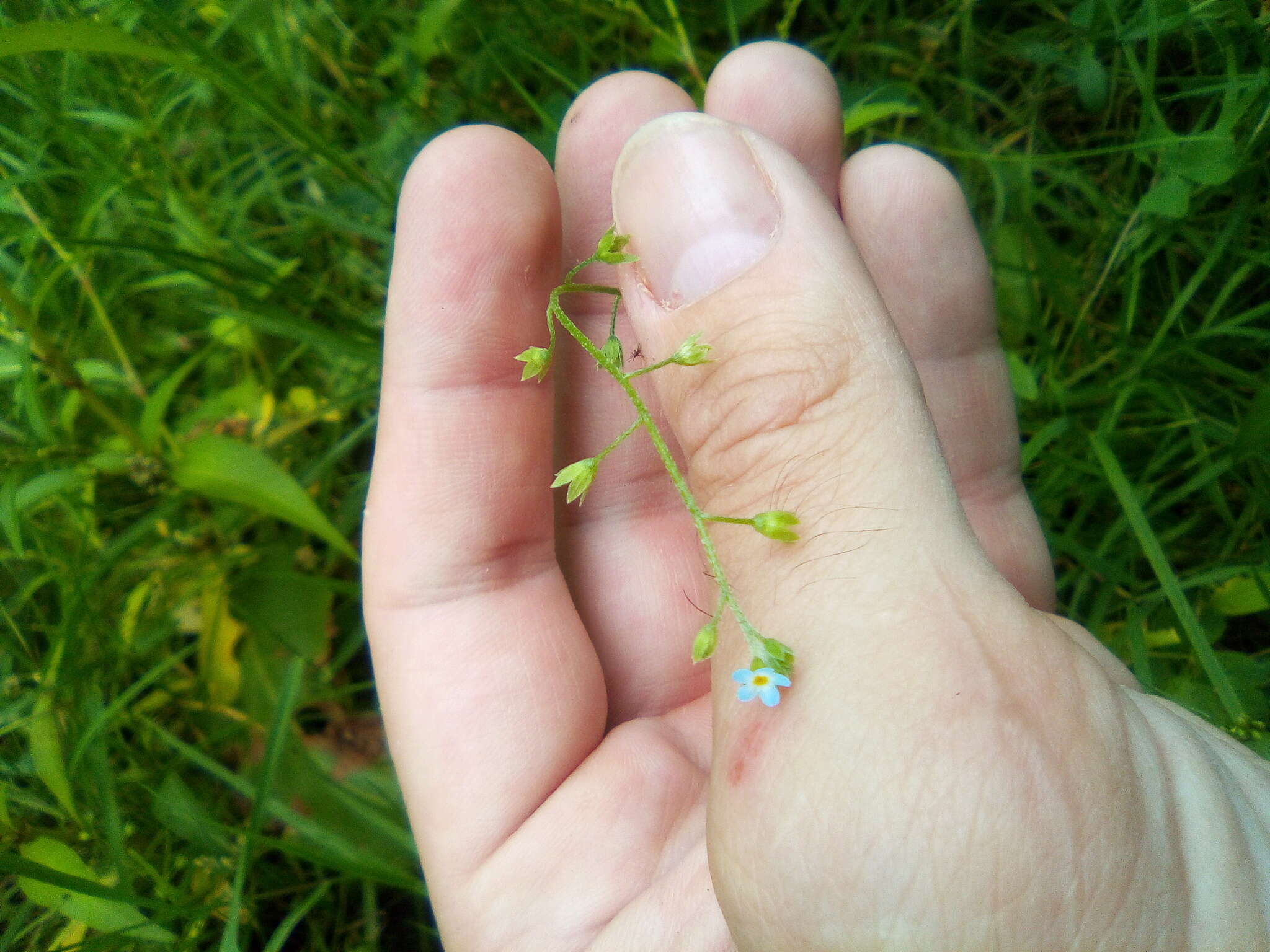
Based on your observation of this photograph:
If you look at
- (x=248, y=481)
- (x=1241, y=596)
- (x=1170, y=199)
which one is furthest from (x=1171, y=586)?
(x=248, y=481)

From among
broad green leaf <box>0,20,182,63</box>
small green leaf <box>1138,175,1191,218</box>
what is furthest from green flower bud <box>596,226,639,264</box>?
small green leaf <box>1138,175,1191,218</box>

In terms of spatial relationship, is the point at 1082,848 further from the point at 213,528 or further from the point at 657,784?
the point at 213,528

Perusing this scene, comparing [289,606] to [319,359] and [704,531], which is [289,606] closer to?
[319,359]

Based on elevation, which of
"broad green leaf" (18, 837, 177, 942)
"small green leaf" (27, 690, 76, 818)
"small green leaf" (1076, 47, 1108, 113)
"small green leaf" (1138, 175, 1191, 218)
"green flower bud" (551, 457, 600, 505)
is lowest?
"broad green leaf" (18, 837, 177, 942)

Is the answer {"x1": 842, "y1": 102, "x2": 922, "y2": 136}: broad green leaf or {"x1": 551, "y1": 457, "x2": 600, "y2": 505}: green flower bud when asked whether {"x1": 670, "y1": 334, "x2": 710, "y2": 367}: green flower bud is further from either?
{"x1": 842, "y1": 102, "x2": 922, "y2": 136}: broad green leaf

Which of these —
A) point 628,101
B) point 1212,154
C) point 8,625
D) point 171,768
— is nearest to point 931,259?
point 1212,154

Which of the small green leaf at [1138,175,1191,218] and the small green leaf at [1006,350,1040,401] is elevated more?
the small green leaf at [1138,175,1191,218]

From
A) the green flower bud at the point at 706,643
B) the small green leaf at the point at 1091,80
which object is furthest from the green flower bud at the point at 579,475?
the small green leaf at the point at 1091,80

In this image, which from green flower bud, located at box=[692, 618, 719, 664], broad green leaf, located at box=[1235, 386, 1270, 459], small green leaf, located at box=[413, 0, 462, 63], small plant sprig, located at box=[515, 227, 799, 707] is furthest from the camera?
small green leaf, located at box=[413, 0, 462, 63]
